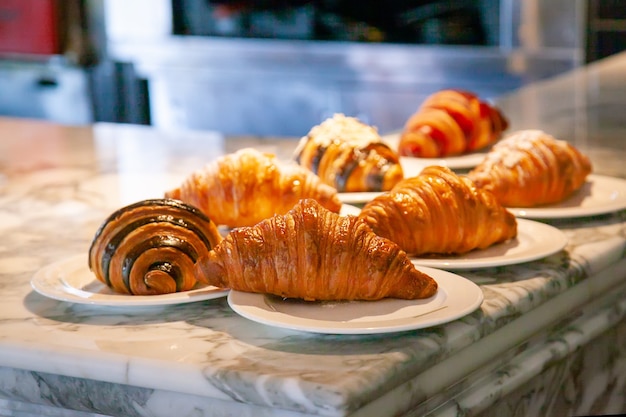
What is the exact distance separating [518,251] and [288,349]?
38 centimetres

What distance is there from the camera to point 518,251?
1.16 meters

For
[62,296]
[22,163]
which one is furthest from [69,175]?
[62,296]

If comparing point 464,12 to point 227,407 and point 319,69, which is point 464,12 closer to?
point 319,69

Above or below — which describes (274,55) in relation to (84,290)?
above

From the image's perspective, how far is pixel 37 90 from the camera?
4.54m

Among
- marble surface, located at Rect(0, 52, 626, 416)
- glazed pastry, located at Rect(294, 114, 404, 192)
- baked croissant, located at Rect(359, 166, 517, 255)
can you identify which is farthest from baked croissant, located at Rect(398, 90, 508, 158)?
baked croissant, located at Rect(359, 166, 517, 255)

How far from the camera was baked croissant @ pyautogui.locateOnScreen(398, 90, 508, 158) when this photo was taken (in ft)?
5.76

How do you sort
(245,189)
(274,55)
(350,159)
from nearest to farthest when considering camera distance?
(245,189) < (350,159) < (274,55)

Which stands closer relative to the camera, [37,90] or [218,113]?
[218,113]

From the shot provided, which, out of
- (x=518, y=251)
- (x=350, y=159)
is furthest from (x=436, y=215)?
(x=350, y=159)

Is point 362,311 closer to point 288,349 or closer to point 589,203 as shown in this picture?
point 288,349

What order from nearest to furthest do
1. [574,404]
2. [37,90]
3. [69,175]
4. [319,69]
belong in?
[574,404] → [69,175] → [319,69] → [37,90]

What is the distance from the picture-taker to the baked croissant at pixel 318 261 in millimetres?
953

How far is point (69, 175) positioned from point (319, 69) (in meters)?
2.19
